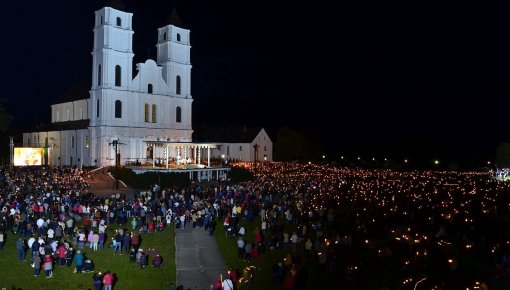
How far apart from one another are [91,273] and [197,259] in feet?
13.5

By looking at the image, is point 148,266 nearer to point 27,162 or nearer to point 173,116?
point 27,162

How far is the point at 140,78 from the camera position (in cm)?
6078

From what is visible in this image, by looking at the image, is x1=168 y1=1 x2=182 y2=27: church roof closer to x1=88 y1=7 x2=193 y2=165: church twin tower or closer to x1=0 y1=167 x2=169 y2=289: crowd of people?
x1=88 y1=7 x2=193 y2=165: church twin tower

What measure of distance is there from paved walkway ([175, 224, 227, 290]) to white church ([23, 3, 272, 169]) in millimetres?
29037

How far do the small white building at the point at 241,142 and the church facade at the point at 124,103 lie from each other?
2157 cm

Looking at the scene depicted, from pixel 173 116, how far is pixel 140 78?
19.6 ft

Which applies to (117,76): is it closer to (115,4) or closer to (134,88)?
(134,88)

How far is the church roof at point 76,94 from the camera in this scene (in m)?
67.3

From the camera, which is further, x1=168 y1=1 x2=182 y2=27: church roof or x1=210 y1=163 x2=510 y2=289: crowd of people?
x1=168 y1=1 x2=182 y2=27: church roof

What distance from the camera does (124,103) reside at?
58344 mm

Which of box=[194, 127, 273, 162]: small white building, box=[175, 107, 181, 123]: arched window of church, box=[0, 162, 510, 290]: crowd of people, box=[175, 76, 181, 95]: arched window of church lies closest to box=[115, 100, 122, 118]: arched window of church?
box=[175, 107, 181, 123]: arched window of church

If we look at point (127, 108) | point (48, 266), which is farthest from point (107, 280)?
point (127, 108)

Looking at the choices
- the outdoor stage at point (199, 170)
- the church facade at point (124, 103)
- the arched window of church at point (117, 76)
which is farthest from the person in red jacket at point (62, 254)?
the arched window of church at point (117, 76)

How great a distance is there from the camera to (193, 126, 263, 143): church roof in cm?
8700
